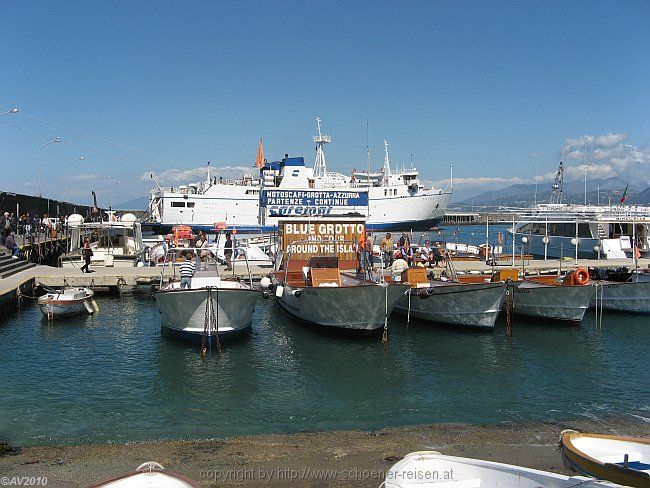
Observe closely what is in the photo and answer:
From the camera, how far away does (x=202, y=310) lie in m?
15.4

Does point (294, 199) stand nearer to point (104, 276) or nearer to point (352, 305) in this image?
point (104, 276)

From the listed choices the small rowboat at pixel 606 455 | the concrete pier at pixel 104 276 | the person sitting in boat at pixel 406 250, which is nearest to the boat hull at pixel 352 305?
the concrete pier at pixel 104 276

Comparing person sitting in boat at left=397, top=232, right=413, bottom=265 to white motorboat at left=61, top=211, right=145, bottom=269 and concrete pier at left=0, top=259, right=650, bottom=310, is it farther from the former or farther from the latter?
white motorboat at left=61, top=211, right=145, bottom=269

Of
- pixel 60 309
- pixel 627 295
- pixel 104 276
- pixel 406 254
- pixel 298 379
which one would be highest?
pixel 406 254

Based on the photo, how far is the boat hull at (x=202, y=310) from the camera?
50.1ft

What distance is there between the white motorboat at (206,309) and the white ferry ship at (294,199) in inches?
1827

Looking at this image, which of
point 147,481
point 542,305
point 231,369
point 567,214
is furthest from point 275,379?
point 567,214

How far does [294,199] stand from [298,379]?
5339cm

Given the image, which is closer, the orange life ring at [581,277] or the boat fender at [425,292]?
the boat fender at [425,292]

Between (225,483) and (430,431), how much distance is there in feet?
12.4

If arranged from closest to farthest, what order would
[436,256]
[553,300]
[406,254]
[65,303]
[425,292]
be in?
[425,292], [553,300], [65,303], [406,254], [436,256]

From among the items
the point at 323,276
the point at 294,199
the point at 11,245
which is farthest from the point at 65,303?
the point at 294,199

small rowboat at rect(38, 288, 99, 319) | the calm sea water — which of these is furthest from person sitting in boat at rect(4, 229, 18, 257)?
the calm sea water

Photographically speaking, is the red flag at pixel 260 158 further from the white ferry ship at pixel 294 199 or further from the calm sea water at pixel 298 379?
the calm sea water at pixel 298 379
